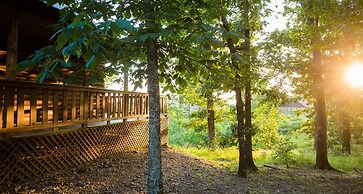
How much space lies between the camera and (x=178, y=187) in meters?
A: 5.95

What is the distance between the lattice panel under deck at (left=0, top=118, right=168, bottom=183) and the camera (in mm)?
4718

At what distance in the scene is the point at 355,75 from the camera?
1084 centimetres

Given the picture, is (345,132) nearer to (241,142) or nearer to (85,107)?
(241,142)

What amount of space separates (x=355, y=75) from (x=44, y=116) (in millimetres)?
11815

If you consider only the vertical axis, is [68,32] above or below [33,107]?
above

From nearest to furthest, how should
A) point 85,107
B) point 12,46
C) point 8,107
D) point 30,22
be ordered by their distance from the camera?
point 8,107, point 12,46, point 85,107, point 30,22

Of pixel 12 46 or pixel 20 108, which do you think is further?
pixel 12 46

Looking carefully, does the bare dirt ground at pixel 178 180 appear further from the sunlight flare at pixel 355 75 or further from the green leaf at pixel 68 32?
the sunlight flare at pixel 355 75

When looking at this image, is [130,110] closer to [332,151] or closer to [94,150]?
[94,150]

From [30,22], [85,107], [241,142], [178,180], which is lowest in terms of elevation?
[178,180]

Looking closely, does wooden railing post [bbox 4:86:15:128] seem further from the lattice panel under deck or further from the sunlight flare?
the sunlight flare

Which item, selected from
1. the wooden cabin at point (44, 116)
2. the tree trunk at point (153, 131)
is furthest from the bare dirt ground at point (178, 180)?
the tree trunk at point (153, 131)

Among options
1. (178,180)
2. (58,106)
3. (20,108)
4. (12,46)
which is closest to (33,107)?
(20,108)

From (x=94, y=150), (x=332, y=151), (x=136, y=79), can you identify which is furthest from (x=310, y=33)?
(x=332, y=151)
